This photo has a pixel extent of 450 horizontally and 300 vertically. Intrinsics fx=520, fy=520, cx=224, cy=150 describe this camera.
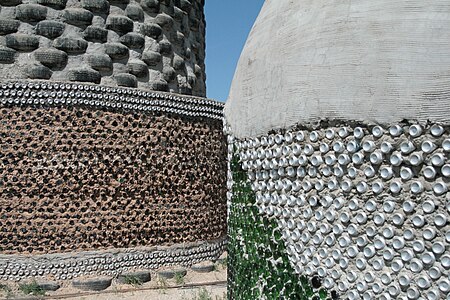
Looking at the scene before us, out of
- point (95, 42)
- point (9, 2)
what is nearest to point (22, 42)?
point (9, 2)

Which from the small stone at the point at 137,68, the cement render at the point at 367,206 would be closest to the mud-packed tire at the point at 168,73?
the small stone at the point at 137,68

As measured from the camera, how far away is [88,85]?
7.02 m

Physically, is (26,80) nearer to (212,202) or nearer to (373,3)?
(212,202)

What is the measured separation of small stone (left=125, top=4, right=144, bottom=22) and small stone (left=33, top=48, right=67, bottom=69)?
120 centimetres

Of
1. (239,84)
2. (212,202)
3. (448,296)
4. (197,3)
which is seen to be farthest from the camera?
(197,3)

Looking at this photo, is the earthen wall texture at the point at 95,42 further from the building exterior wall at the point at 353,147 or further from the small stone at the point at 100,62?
the building exterior wall at the point at 353,147

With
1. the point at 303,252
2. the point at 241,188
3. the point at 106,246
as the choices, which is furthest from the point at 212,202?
the point at 303,252

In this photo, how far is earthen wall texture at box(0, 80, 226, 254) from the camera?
22.0 feet

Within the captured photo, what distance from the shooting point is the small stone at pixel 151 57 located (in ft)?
25.9

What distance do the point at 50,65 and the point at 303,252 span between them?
217 inches

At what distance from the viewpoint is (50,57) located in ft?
23.7

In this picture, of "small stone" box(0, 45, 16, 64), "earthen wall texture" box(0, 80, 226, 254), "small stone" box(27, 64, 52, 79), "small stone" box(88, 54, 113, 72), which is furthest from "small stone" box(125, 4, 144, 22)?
"small stone" box(0, 45, 16, 64)

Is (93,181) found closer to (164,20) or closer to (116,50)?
(116,50)

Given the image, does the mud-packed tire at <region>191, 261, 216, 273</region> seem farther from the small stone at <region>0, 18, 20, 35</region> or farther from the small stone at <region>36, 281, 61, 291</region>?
the small stone at <region>0, 18, 20, 35</region>
